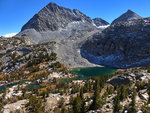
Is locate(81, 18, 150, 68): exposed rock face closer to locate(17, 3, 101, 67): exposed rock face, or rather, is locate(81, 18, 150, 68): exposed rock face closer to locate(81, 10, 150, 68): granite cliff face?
locate(81, 10, 150, 68): granite cliff face

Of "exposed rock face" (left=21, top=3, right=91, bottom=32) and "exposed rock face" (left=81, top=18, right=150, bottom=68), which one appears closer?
"exposed rock face" (left=81, top=18, right=150, bottom=68)

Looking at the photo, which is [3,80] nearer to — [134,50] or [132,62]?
[132,62]

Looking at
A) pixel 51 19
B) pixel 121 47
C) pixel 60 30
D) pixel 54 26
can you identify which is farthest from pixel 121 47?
pixel 51 19

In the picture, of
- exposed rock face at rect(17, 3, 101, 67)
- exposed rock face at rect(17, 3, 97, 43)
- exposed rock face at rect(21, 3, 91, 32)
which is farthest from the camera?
exposed rock face at rect(21, 3, 91, 32)

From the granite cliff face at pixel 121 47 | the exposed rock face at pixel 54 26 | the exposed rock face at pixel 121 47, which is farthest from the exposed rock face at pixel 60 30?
the exposed rock face at pixel 121 47

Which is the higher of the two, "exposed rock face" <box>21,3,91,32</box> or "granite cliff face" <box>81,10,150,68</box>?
"exposed rock face" <box>21,3,91,32</box>

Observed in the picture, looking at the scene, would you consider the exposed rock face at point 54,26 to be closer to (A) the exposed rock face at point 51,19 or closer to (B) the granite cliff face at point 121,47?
(A) the exposed rock face at point 51,19

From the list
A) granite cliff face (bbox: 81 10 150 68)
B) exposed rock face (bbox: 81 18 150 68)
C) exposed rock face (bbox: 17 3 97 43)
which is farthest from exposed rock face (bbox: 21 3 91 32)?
exposed rock face (bbox: 81 18 150 68)
